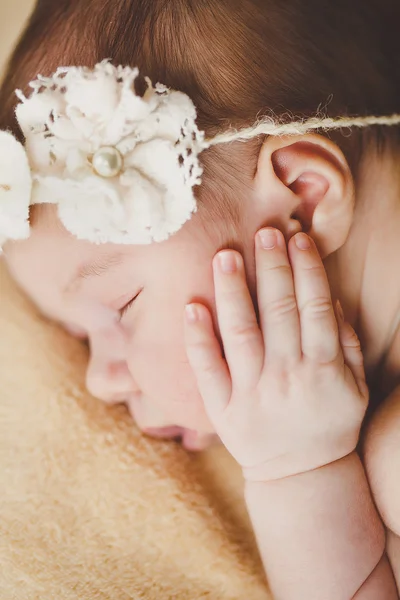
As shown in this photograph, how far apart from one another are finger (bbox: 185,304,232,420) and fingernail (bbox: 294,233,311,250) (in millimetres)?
165

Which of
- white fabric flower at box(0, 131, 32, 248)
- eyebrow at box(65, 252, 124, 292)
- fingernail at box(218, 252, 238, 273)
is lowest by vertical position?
eyebrow at box(65, 252, 124, 292)

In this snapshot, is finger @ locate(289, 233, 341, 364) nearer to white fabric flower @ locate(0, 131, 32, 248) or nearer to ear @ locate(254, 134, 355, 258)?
ear @ locate(254, 134, 355, 258)

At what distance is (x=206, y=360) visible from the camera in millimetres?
969

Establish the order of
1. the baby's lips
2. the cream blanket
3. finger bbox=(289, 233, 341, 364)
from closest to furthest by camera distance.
Answer: finger bbox=(289, 233, 341, 364) < the cream blanket < the baby's lips


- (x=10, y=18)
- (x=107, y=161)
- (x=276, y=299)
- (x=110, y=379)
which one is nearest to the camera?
(x=107, y=161)

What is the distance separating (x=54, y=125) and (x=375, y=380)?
74cm

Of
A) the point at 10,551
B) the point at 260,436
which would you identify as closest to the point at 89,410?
the point at 10,551

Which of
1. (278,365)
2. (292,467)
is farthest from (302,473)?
(278,365)

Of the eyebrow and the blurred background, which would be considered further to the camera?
the blurred background

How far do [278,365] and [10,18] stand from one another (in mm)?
994

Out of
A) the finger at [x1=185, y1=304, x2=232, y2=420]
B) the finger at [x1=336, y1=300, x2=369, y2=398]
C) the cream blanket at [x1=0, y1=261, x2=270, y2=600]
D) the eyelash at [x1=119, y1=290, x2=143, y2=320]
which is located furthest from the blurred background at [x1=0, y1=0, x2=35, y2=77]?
the finger at [x1=336, y1=300, x2=369, y2=398]

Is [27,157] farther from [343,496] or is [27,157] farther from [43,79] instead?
[343,496]

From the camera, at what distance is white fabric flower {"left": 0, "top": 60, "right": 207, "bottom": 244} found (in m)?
0.85

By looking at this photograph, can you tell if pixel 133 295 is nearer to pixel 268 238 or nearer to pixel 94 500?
pixel 268 238
